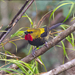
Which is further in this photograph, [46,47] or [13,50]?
[13,50]

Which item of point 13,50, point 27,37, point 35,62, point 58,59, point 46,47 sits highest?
point 27,37

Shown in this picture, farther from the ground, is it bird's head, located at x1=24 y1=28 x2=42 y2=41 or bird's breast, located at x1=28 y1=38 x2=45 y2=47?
bird's head, located at x1=24 y1=28 x2=42 y2=41

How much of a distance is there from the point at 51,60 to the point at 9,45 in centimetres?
161

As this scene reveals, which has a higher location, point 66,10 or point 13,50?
point 66,10

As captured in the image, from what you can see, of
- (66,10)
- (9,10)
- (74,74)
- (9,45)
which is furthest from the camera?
(9,45)

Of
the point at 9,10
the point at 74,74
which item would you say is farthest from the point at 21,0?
the point at 74,74

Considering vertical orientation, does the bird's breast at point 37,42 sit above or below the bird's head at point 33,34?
below

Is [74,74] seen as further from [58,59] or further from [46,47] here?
[58,59]

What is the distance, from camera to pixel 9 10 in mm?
3486

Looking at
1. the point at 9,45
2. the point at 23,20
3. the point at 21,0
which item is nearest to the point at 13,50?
the point at 9,45

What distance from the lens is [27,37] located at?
171 centimetres

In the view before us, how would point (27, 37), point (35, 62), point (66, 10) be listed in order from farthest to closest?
1. point (66, 10)
2. point (27, 37)
3. point (35, 62)

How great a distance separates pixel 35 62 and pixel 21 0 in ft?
8.24

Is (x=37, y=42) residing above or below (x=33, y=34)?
below
